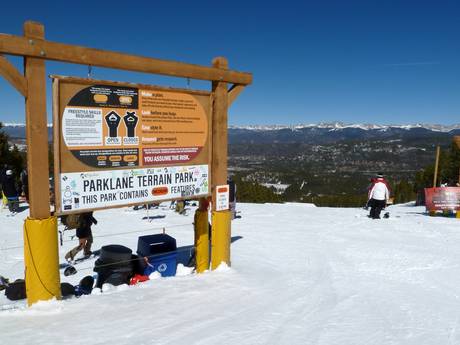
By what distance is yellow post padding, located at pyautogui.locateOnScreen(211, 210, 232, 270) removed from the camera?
21.9 ft

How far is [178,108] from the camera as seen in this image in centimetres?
614

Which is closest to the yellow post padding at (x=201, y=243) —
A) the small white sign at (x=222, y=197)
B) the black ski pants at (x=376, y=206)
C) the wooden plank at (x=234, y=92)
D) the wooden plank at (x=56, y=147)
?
the small white sign at (x=222, y=197)

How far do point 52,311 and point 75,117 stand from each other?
2.38 meters

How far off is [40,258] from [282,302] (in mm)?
3072

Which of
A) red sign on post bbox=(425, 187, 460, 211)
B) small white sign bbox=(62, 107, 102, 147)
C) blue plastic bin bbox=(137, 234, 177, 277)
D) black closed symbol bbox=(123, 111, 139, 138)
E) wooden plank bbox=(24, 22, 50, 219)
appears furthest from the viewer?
red sign on post bbox=(425, 187, 460, 211)

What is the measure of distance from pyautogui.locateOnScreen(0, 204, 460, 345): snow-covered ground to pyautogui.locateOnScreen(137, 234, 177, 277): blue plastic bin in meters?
0.29

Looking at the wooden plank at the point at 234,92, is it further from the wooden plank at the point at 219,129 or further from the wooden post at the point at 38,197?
the wooden post at the point at 38,197

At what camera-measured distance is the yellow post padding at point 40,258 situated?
4.76 metres

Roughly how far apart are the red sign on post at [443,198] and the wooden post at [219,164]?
10.1m

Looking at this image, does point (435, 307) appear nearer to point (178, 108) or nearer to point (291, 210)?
point (178, 108)

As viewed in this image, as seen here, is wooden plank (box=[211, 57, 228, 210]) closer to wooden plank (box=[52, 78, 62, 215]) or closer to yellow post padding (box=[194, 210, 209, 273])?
yellow post padding (box=[194, 210, 209, 273])

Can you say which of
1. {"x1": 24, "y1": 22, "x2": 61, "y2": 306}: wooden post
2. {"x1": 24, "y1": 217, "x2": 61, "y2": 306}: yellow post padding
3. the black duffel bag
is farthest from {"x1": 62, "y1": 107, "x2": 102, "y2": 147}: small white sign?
the black duffel bag

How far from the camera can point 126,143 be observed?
557cm

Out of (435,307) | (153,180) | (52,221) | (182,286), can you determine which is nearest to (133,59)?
(153,180)
